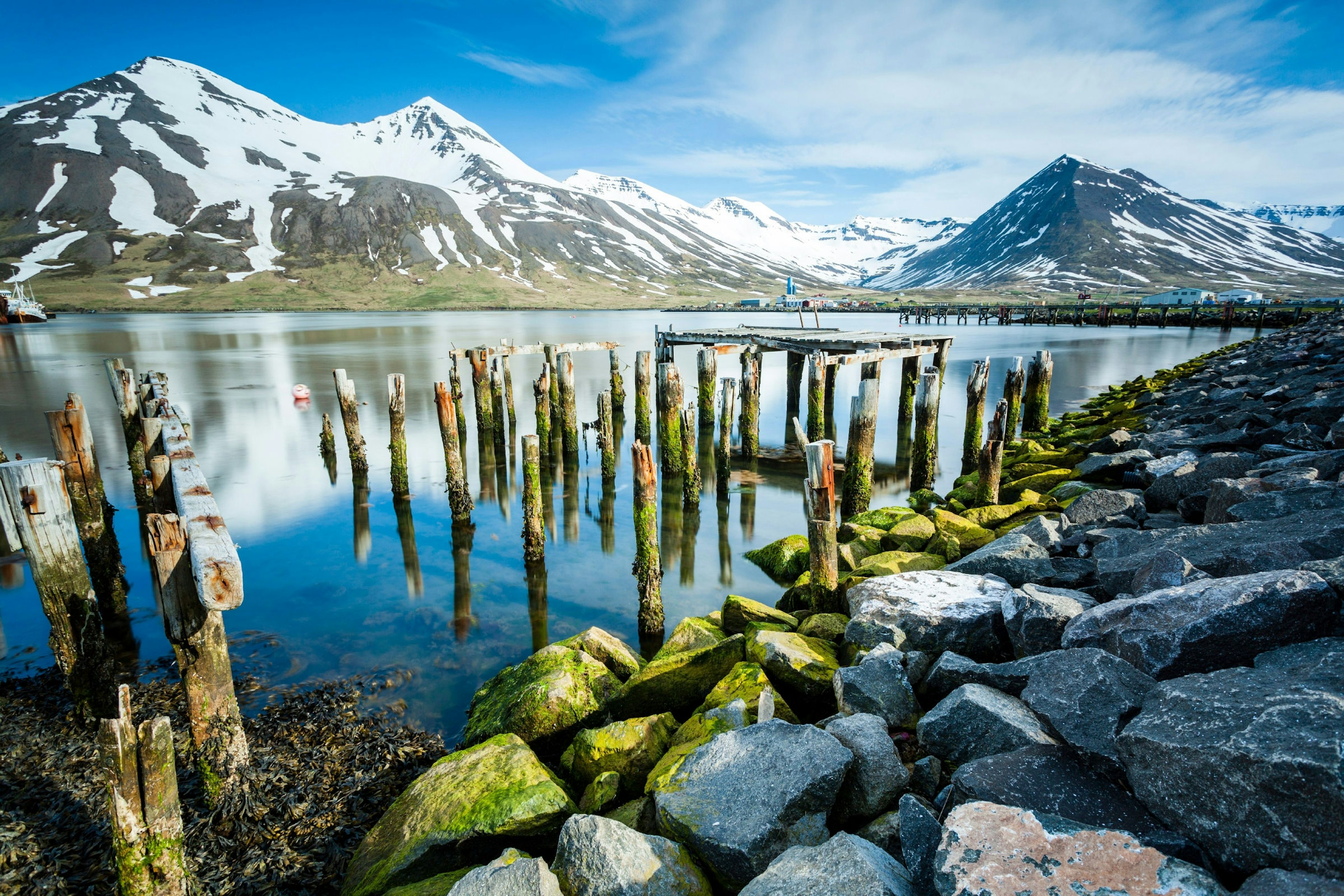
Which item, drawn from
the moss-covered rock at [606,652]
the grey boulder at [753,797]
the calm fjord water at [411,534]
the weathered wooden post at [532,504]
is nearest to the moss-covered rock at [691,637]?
the moss-covered rock at [606,652]

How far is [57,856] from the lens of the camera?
4.39 metres

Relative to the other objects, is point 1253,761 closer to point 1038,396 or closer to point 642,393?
point 642,393

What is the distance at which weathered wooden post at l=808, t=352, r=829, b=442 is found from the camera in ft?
52.4

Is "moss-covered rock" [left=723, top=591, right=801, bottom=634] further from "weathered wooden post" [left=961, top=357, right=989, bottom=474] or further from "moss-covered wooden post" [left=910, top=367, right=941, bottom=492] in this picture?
"weathered wooden post" [left=961, top=357, right=989, bottom=474]

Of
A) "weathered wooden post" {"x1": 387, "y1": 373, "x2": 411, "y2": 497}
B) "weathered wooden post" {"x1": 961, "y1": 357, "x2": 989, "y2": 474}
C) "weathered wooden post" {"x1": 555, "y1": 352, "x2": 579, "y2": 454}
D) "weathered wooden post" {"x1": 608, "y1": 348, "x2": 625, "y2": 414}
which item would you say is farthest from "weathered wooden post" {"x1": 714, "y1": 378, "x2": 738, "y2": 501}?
"weathered wooden post" {"x1": 608, "y1": 348, "x2": 625, "y2": 414}

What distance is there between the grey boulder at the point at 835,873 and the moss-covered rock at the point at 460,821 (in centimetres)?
178

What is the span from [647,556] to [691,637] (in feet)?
6.51

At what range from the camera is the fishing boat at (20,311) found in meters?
69.2

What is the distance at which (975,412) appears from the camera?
51.5 ft

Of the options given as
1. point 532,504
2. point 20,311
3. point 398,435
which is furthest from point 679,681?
point 20,311

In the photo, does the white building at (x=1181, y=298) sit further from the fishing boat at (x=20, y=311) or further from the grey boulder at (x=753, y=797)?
the fishing boat at (x=20, y=311)

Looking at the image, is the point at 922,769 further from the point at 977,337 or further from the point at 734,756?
the point at 977,337

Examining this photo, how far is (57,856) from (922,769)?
5.91 m

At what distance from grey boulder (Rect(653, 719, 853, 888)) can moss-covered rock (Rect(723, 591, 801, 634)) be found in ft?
10.0
